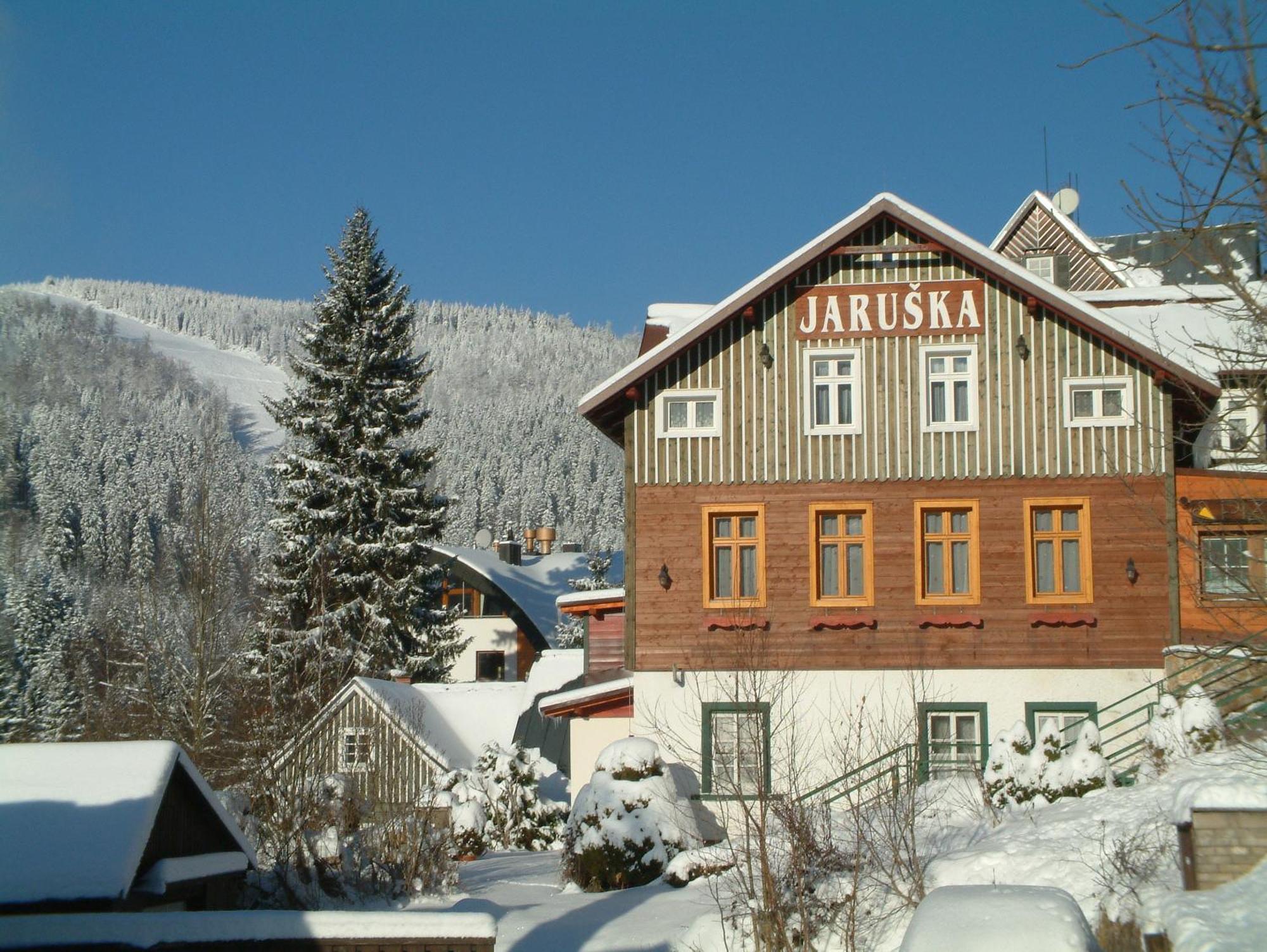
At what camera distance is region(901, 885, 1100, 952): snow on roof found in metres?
6.83

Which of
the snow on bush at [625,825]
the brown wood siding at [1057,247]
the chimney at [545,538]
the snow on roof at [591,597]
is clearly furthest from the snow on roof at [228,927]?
the chimney at [545,538]

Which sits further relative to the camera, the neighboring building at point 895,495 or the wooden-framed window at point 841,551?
the wooden-framed window at point 841,551

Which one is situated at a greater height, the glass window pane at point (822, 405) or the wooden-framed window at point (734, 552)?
the glass window pane at point (822, 405)

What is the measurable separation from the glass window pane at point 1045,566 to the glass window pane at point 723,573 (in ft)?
16.9

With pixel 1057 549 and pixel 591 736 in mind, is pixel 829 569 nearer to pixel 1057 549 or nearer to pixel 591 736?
pixel 1057 549

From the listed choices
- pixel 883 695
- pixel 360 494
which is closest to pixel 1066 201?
pixel 360 494

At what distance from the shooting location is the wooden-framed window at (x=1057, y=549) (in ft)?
76.2

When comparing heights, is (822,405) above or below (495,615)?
above

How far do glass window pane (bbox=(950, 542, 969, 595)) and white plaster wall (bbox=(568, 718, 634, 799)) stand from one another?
6.39m

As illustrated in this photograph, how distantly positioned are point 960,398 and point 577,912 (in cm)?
1143

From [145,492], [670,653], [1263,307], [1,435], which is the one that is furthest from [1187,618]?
[145,492]

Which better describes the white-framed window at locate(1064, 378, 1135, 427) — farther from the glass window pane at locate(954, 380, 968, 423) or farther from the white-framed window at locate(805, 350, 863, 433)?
the white-framed window at locate(805, 350, 863, 433)

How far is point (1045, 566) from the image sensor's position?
23.5 m

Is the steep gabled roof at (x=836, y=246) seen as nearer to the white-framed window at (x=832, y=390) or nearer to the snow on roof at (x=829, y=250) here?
the snow on roof at (x=829, y=250)
